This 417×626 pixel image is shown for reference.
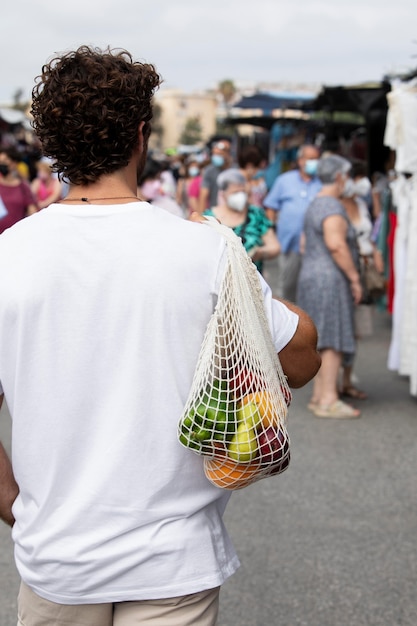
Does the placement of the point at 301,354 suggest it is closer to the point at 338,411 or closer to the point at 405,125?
the point at 338,411

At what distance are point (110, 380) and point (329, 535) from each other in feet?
9.45

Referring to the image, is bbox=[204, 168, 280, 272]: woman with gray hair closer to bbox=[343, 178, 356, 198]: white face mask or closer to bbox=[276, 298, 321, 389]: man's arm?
bbox=[343, 178, 356, 198]: white face mask

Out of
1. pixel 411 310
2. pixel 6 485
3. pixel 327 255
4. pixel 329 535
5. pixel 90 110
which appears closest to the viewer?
pixel 90 110

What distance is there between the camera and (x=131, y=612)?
1.98 metres

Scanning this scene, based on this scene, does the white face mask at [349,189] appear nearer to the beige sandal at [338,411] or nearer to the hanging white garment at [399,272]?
the hanging white garment at [399,272]

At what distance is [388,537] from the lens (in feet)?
14.8

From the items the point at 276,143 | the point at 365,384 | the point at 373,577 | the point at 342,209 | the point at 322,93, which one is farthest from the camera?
the point at 276,143

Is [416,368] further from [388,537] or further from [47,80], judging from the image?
[47,80]

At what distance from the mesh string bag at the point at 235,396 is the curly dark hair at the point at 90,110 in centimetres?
29

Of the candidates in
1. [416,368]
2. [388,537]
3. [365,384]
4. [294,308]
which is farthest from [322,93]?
[294,308]

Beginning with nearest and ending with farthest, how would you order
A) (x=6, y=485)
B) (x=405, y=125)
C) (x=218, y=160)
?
(x=6, y=485) → (x=405, y=125) → (x=218, y=160)

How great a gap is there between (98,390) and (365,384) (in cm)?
613

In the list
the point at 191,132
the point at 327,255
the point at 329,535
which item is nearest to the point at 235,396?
the point at 329,535

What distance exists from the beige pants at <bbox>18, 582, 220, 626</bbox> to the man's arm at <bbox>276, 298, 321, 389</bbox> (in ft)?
1.66
